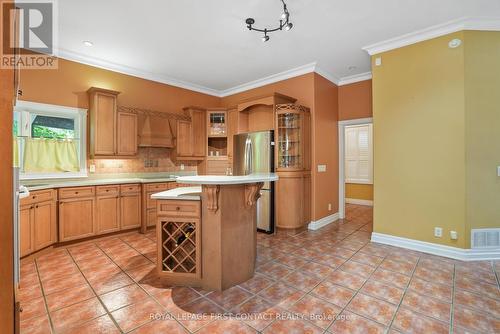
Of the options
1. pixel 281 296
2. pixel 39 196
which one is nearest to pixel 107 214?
pixel 39 196

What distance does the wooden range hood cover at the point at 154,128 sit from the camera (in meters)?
4.50

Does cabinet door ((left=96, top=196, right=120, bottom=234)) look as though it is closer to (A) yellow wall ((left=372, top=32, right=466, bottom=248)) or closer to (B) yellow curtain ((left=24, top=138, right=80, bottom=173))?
(B) yellow curtain ((left=24, top=138, right=80, bottom=173))

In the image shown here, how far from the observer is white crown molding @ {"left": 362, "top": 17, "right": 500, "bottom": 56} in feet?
9.62

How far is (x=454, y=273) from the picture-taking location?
8.63 feet

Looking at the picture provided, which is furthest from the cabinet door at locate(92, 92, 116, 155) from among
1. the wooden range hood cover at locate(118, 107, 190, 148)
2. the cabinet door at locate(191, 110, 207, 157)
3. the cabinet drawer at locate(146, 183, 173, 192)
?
the cabinet door at locate(191, 110, 207, 157)

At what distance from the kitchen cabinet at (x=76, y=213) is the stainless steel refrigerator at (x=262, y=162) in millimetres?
2646

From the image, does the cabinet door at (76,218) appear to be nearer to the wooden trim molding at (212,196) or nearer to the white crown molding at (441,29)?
the wooden trim molding at (212,196)

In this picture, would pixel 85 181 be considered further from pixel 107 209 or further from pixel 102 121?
pixel 102 121

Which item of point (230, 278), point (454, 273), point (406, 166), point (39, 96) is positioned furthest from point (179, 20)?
point (454, 273)

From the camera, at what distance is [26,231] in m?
2.92

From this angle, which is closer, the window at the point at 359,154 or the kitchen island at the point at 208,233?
the kitchen island at the point at 208,233

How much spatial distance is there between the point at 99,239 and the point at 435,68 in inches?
224

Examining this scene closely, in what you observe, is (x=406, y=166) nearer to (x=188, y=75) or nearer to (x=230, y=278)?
(x=230, y=278)

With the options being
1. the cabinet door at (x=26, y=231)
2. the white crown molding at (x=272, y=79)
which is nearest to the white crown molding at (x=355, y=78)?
the white crown molding at (x=272, y=79)
